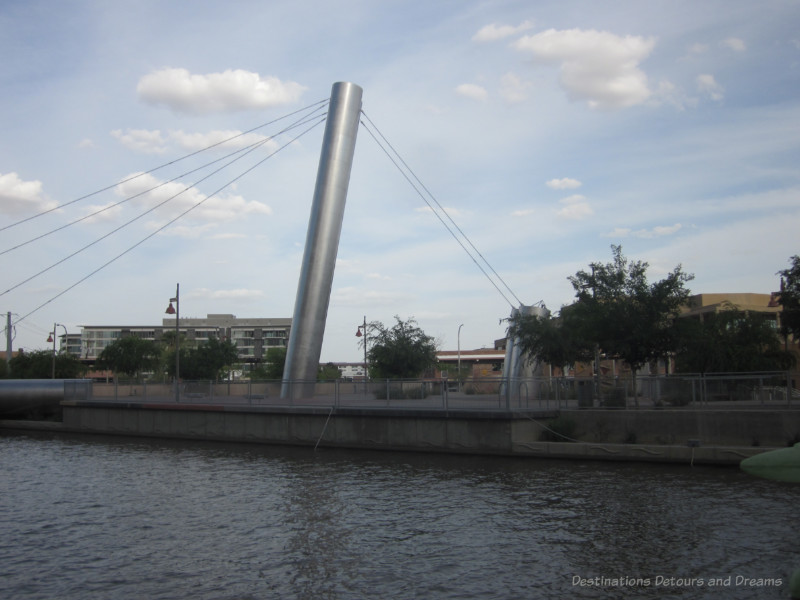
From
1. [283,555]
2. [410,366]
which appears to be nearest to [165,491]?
[283,555]

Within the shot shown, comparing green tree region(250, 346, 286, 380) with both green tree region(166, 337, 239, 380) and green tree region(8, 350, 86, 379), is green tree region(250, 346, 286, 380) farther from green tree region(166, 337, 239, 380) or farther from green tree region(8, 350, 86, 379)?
green tree region(8, 350, 86, 379)

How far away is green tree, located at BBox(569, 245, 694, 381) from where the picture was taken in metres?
28.9

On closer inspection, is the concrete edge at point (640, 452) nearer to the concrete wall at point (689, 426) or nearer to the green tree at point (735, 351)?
the concrete wall at point (689, 426)

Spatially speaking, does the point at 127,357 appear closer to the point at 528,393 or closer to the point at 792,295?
the point at 528,393

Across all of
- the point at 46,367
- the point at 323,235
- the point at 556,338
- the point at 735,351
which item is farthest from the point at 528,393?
the point at 46,367

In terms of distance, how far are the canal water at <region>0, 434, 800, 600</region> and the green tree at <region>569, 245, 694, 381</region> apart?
8766 millimetres

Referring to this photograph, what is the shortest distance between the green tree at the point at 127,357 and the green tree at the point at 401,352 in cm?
4135

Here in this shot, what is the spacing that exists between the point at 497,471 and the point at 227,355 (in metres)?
44.4

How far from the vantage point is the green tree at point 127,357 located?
256 feet

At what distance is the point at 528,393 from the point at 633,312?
6610mm

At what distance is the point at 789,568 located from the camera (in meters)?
10.3

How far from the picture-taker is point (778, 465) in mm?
5465

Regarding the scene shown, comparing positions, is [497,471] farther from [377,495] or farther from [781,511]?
[781,511]

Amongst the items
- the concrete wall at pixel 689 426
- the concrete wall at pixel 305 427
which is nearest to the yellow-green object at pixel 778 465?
the concrete wall at pixel 689 426
